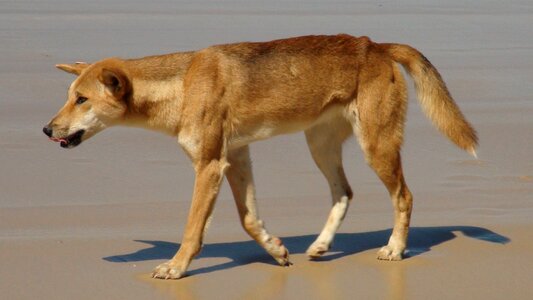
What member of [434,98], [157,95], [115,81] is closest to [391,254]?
[434,98]

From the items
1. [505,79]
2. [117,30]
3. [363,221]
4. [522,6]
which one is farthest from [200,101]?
[522,6]

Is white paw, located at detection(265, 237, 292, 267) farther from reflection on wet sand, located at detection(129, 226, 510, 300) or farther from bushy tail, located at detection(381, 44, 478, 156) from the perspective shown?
bushy tail, located at detection(381, 44, 478, 156)

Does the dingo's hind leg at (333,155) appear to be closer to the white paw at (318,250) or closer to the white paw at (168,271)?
the white paw at (318,250)

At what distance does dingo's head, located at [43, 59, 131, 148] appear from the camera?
769cm

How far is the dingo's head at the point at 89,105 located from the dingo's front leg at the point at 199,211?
70 cm

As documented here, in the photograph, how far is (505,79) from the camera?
16.1 metres

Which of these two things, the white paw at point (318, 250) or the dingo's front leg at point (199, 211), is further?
the white paw at point (318, 250)

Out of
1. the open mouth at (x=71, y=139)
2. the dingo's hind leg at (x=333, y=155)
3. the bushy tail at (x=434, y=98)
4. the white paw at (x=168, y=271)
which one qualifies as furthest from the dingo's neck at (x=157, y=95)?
the bushy tail at (x=434, y=98)

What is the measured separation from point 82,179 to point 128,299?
Result: 10.4ft

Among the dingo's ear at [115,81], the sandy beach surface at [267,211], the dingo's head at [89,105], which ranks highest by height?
the dingo's ear at [115,81]

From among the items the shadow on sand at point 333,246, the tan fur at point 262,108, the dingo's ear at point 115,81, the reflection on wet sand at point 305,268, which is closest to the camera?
the reflection on wet sand at point 305,268

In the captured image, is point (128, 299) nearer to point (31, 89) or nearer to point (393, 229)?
point (393, 229)

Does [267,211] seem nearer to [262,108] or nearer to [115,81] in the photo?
[262,108]

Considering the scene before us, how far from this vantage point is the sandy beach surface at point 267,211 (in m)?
7.64
